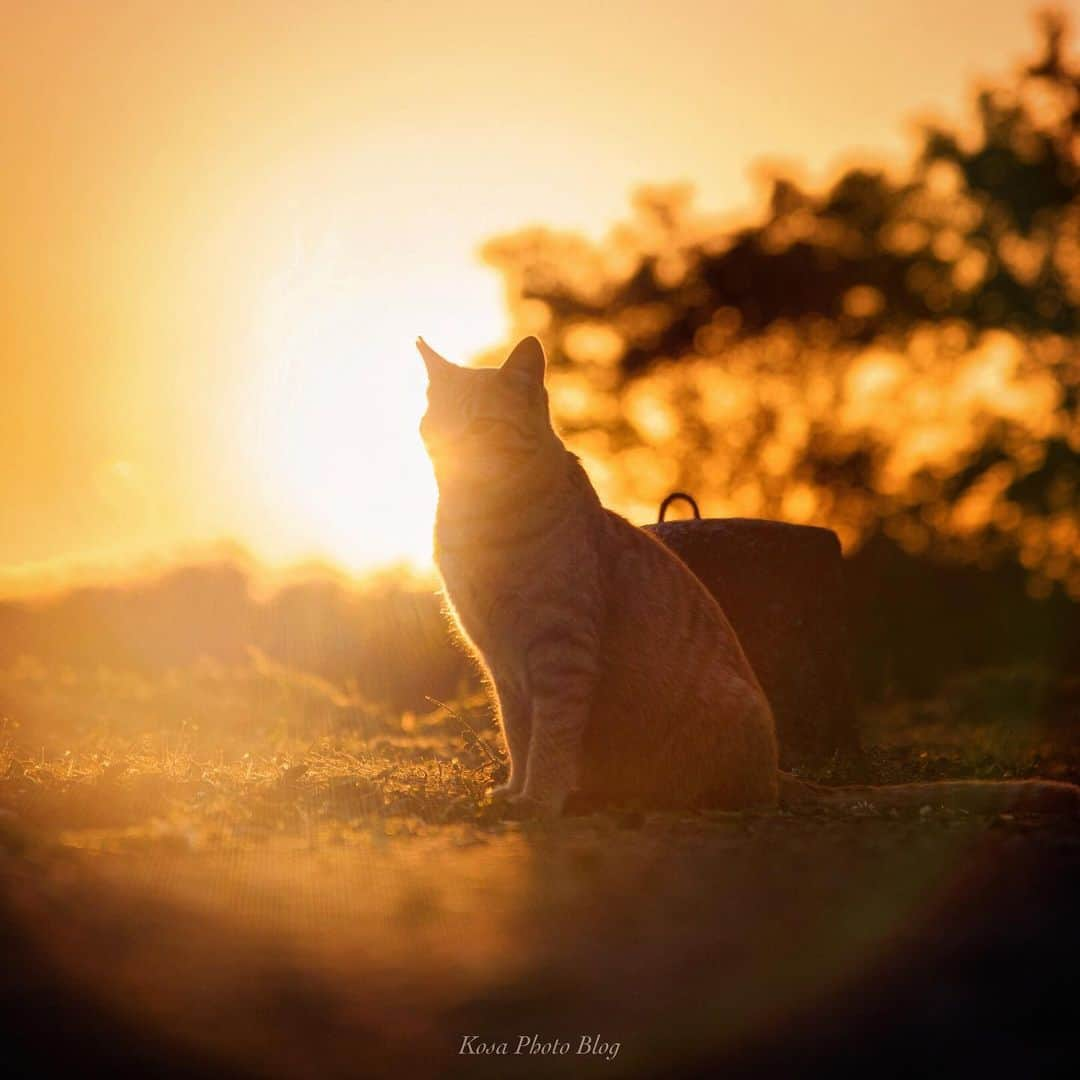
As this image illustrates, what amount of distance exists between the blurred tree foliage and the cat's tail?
57.6ft

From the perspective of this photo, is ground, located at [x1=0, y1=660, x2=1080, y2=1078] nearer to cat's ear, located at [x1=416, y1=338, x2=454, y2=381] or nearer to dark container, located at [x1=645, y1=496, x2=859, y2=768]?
cat's ear, located at [x1=416, y1=338, x2=454, y2=381]

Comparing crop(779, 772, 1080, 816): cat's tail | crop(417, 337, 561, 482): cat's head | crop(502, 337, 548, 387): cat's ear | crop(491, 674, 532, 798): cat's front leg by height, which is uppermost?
crop(502, 337, 548, 387): cat's ear

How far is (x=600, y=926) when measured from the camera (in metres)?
4.24

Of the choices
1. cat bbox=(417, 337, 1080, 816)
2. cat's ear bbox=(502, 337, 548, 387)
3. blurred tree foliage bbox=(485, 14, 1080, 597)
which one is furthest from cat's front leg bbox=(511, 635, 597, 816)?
blurred tree foliage bbox=(485, 14, 1080, 597)

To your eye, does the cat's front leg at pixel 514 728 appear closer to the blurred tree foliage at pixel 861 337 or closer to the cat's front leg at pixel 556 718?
the cat's front leg at pixel 556 718

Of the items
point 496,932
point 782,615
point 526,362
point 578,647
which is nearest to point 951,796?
point 578,647

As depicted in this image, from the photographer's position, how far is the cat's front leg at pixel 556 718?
654 cm

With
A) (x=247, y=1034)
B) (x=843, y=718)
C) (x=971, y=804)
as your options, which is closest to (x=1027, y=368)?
(x=843, y=718)

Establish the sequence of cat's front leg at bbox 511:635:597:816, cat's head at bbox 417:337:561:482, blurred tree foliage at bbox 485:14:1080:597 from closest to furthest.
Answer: cat's front leg at bbox 511:635:597:816 < cat's head at bbox 417:337:561:482 < blurred tree foliage at bbox 485:14:1080:597

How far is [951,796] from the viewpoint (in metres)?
6.95

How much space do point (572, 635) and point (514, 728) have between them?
0.72 meters

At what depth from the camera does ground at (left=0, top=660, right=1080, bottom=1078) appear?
3.32 metres

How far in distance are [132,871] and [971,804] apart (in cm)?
422

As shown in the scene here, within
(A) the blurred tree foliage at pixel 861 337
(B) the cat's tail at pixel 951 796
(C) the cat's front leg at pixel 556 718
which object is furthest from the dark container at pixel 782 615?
(A) the blurred tree foliage at pixel 861 337
